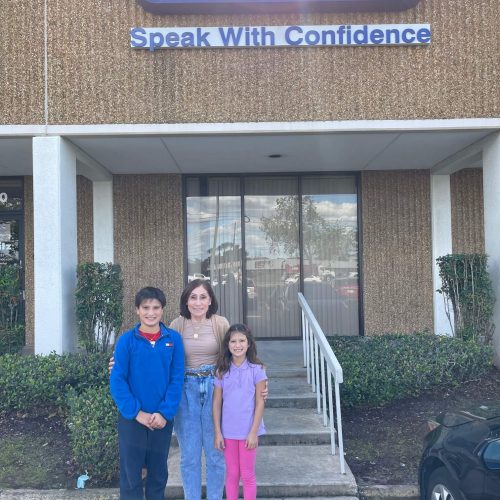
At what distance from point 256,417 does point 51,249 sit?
148 inches

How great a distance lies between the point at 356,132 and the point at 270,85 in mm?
1239

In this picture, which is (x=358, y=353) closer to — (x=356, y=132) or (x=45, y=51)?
(x=356, y=132)

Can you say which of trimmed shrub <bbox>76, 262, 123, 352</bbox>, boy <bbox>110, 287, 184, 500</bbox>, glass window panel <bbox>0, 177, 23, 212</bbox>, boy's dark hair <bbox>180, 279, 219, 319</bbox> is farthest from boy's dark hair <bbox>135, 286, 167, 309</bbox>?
glass window panel <bbox>0, 177, 23, 212</bbox>

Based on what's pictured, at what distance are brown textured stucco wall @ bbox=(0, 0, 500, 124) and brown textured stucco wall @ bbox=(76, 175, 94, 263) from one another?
2.55 metres

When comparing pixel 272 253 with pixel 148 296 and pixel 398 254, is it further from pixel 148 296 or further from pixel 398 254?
pixel 148 296

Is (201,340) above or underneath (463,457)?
above

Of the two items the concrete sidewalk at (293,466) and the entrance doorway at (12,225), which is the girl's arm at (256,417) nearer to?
the concrete sidewalk at (293,466)

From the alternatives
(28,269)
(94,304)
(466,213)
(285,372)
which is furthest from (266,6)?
(28,269)

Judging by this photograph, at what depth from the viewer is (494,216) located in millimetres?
6527

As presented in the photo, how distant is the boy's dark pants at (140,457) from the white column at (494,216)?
488 centimetres

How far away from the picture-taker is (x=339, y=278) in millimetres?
8758

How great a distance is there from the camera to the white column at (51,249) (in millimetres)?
5992

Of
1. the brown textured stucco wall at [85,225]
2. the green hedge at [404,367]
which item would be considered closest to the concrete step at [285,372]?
the green hedge at [404,367]

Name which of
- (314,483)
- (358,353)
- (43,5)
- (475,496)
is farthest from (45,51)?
(475,496)
